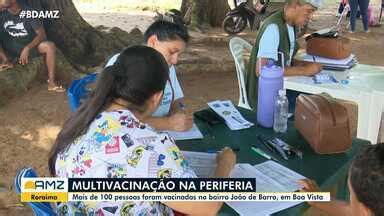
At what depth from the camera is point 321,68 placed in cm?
307

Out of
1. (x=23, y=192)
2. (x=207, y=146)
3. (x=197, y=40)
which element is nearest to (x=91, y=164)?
(x=23, y=192)

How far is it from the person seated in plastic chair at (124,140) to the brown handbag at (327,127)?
2.14ft

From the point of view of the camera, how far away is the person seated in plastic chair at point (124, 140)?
147cm

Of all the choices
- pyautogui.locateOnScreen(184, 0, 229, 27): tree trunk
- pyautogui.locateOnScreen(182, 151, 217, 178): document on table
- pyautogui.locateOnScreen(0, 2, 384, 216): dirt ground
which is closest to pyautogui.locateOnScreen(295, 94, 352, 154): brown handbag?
pyautogui.locateOnScreen(182, 151, 217, 178): document on table

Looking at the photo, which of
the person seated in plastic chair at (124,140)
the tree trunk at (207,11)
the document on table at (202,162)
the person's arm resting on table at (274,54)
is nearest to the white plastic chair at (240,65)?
the person's arm resting on table at (274,54)

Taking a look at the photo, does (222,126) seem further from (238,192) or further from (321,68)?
(321,68)

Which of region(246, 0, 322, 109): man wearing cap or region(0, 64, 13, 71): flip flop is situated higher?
region(246, 0, 322, 109): man wearing cap

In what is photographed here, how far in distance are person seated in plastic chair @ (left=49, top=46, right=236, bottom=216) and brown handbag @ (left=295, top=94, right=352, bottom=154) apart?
65cm

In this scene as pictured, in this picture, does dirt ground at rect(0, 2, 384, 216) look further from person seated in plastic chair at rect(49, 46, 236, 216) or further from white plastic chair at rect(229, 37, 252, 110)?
person seated in plastic chair at rect(49, 46, 236, 216)

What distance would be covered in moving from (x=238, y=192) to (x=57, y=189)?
618mm

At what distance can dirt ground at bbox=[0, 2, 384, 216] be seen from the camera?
3.55 metres

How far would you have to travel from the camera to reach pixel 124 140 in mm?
1479

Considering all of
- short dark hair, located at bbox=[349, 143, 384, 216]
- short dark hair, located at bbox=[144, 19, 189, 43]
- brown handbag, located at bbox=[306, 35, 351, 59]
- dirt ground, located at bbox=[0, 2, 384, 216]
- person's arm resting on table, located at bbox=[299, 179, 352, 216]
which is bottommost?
dirt ground, located at bbox=[0, 2, 384, 216]

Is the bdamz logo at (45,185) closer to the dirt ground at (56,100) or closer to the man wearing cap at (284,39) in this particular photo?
the dirt ground at (56,100)
